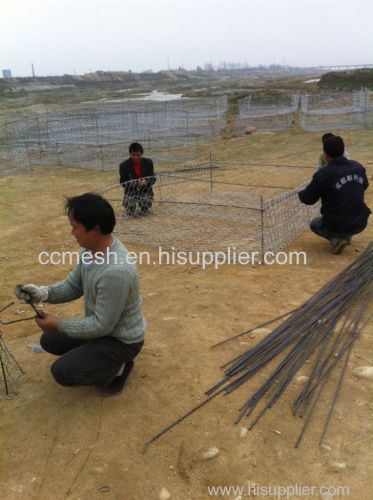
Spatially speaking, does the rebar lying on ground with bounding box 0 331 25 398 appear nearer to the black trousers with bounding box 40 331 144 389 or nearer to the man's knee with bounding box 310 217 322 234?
the black trousers with bounding box 40 331 144 389

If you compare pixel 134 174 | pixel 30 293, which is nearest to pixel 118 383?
pixel 30 293

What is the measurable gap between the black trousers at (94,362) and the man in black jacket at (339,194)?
2.92 m

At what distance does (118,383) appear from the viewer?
2.89m

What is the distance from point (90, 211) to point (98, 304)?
519 mm

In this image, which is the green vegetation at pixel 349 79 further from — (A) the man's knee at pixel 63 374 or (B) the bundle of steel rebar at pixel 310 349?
(A) the man's knee at pixel 63 374

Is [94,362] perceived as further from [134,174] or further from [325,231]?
[134,174]

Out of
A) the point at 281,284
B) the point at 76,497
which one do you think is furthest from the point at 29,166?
the point at 76,497

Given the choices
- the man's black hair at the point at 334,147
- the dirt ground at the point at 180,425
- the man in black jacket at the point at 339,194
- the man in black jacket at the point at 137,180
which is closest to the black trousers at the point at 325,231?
the man in black jacket at the point at 339,194

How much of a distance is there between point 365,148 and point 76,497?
11.0 m

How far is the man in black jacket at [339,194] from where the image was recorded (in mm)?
4754

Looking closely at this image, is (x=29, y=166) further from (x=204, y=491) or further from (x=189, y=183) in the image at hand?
(x=204, y=491)

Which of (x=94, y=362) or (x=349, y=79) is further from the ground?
(x=349, y=79)

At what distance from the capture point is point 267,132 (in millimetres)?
15352

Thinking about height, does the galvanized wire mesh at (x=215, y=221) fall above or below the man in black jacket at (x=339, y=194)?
below
